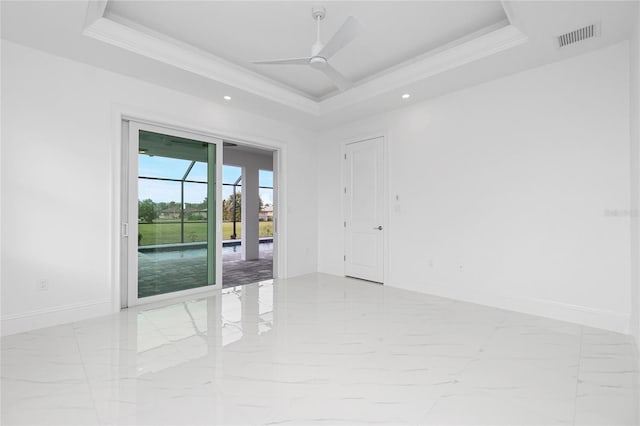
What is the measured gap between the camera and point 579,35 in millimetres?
2846

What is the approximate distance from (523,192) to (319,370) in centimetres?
302

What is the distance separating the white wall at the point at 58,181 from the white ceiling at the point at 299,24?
89 cm

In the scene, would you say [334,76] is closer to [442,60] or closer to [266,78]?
[442,60]

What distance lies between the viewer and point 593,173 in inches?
124

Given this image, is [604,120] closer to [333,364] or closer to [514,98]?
[514,98]

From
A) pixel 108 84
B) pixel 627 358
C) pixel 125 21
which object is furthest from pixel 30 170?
pixel 627 358

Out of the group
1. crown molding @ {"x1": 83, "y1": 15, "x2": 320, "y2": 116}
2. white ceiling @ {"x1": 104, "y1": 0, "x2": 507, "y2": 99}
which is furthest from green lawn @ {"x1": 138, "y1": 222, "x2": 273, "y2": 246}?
white ceiling @ {"x1": 104, "y1": 0, "x2": 507, "y2": 99}

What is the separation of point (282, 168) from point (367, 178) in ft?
4.88

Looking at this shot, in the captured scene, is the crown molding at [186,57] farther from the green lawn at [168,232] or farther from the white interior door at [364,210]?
the green lawn at [168,232]

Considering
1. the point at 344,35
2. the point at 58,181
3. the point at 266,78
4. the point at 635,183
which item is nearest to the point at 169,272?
the point at 58,181

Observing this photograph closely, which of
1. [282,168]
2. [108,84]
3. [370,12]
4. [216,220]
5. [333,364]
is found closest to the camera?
[333,364]

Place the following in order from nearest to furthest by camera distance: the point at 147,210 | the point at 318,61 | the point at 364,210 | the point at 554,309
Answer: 1. the point at 318,61
2. the point at 554,309
3. the point at 147,210
4. the point at 364,210

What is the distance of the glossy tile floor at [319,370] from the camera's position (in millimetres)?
1769

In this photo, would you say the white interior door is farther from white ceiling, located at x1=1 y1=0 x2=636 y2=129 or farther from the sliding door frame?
the sliding door frame
